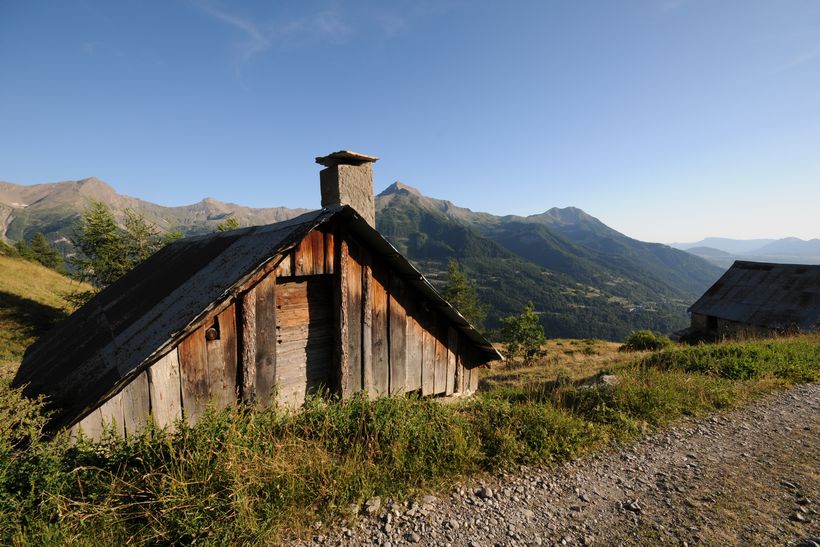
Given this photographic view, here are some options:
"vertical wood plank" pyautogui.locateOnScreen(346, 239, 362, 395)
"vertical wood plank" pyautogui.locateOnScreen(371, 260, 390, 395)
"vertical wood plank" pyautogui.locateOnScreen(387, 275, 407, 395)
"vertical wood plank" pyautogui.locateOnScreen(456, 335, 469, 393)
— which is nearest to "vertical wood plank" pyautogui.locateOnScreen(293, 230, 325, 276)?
"vertical wood plank" pyautogui.locateOnScreen(346, 239, 362, 395)

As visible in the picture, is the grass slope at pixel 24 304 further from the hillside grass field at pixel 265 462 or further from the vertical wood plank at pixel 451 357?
the vertical wood plank at pixel 451 357

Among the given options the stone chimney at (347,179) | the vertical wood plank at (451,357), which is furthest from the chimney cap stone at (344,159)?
the vertical wood plank at (451,357)

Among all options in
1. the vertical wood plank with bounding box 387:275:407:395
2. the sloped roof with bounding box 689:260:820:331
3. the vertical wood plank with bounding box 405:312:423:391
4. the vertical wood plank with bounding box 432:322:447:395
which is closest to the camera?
the vertical wood plank with bounding box 387:275:407:395

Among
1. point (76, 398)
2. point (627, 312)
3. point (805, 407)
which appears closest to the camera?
point (76, 398)

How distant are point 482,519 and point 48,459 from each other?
4489mm

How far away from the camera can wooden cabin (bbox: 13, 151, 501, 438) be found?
15.2 ft

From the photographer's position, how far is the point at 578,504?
13.8 ft

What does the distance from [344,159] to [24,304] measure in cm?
3833

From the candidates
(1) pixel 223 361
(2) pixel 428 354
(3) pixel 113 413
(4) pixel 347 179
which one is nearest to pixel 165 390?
(3) pixel 113 413

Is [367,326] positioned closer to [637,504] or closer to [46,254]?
[637,504]

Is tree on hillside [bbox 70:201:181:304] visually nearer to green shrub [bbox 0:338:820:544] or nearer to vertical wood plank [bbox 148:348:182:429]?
vertical wood plank [bbox 148:348:182:429]

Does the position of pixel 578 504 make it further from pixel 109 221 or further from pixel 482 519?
pixel 109 221

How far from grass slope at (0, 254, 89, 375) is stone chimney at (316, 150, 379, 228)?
56.0 feet

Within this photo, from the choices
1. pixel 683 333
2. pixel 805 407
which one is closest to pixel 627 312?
pixel 683 333
